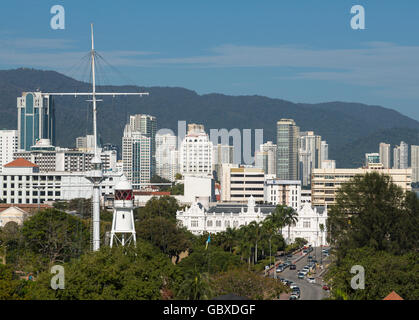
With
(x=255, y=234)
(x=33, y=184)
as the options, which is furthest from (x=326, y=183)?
(x=255, y=234)

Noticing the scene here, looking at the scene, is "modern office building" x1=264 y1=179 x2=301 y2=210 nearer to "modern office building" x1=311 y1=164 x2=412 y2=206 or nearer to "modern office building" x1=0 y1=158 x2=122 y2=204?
"modern office building" x1=311 y1=164 x2=412 y2=206

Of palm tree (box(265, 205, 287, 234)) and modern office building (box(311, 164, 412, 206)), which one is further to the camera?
modern office building (box(311, 164, 412, 206))

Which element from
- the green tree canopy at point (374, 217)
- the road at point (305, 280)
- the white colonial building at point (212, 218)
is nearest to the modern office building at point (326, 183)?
the white colonial building at point (212, 218)

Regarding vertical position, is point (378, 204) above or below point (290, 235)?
above

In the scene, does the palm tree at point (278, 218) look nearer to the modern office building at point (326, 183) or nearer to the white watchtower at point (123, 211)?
the white watchtower at point (123, 211)

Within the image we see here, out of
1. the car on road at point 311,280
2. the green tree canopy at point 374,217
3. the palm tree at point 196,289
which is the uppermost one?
the green tree canopy at point 374,217

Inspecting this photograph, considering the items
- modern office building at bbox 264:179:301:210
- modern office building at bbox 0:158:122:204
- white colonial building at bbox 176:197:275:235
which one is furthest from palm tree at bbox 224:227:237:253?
→ modern office building at bbox 0:158:122:204

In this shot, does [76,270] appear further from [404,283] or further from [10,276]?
[404,283]

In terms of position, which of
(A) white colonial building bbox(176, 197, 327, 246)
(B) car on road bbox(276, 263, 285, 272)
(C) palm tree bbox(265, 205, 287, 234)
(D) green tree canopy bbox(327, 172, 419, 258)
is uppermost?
(D) green tree canopy bbox(327, 172, 419, 258)
